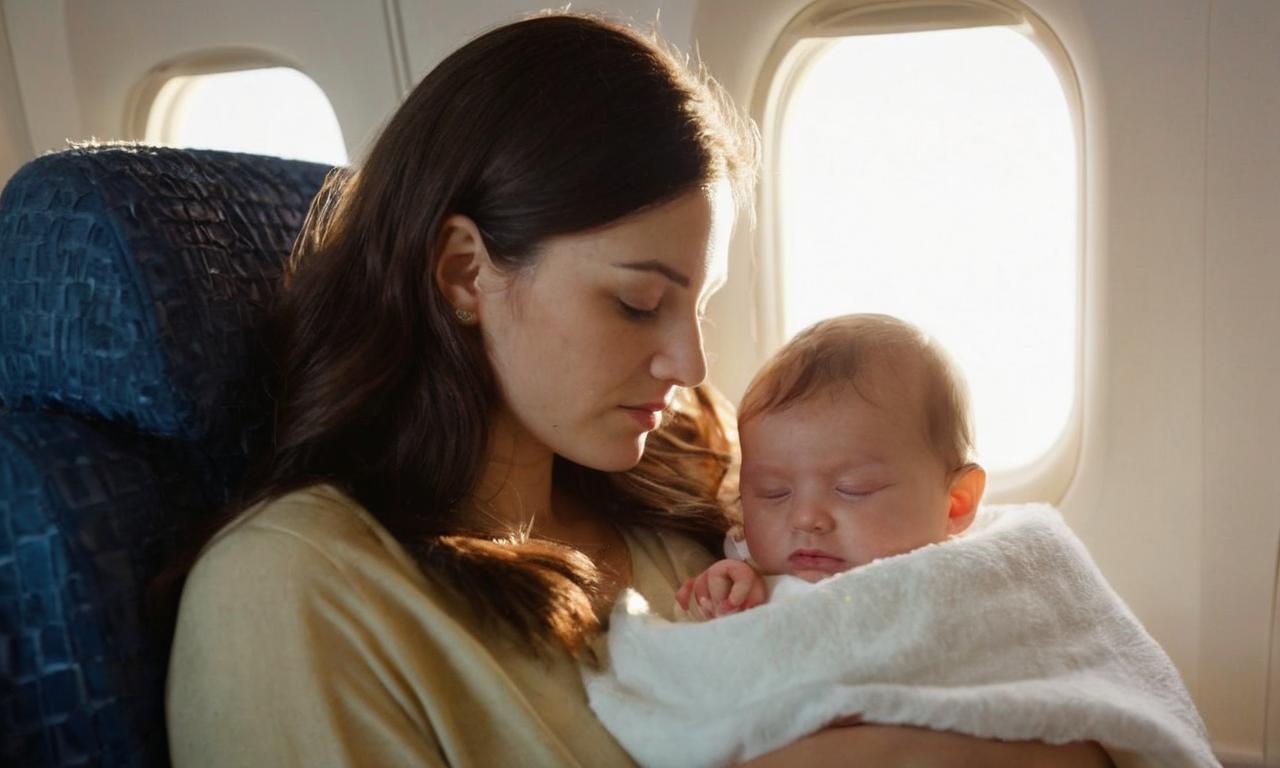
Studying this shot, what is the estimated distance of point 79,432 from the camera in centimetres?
129

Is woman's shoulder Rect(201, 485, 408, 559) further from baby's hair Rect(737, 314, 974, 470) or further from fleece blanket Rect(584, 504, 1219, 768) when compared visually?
→ baby's hair Rect(737, 314, 974, 470)

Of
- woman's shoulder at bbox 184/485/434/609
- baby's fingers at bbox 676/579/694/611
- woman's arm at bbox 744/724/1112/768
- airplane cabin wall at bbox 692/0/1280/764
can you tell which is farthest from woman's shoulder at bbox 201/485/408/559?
airplane cabin wall at bbox 692/0/1280/764

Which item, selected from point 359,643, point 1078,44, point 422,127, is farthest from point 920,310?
point 359,643

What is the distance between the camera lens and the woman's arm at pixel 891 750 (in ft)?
4.09

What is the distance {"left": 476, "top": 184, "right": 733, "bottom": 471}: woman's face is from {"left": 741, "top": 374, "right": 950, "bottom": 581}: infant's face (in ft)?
0.55

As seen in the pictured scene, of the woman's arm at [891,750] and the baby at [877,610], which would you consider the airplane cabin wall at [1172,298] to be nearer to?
the baby at [877,610]

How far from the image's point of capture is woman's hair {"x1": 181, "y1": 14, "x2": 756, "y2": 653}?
4.41 ft

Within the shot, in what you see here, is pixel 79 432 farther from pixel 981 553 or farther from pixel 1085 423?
pixel 1085 423

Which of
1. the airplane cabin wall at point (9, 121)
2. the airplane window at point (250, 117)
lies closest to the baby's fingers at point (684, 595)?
the airplane window at point (250, 117)

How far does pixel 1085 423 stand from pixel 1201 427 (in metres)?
0.18

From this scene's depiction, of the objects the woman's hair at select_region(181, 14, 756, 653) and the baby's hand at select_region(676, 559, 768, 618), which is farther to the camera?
the baby's hand at select_region(676, 559, 768, 618)

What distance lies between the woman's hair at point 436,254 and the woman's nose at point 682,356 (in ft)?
0.52

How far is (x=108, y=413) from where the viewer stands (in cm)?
133

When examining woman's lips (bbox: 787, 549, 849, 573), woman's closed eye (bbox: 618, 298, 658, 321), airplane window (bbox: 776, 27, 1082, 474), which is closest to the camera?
woman's closed eye (bbox: 618, 298, 658, 321)
